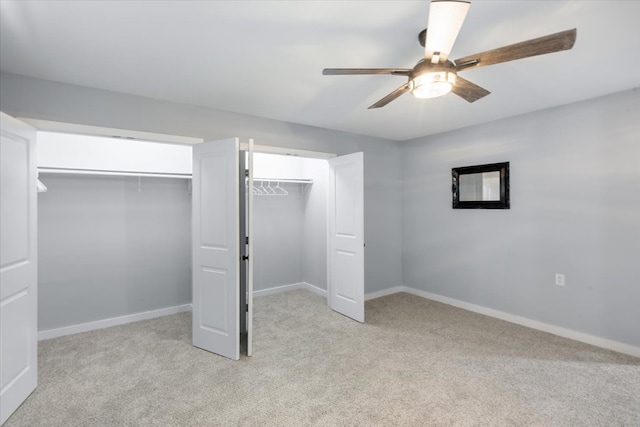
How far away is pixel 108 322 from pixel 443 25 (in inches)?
174

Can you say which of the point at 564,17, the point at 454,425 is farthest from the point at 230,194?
the point at 564,17

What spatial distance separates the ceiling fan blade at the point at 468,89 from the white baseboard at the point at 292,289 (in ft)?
11.4

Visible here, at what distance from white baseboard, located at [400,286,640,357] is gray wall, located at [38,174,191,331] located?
377 cm

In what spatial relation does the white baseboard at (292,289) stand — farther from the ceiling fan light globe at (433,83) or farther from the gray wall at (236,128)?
the ceiling fan light globe at (433,83)

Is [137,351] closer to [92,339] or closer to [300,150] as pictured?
[92,339]

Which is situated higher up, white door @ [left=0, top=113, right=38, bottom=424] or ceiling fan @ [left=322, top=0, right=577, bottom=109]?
ceiling fan @ [left=322, top=0, right=577, bottom=109]

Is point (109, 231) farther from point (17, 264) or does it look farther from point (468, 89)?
point (468, 89)

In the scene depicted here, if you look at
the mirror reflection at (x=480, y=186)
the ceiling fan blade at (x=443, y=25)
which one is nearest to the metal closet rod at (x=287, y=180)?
the mirror reflection at (x=480, y=186)

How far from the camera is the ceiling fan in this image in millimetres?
1361

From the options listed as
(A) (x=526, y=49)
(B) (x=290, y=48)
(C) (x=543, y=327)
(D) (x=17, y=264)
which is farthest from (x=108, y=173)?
(C) (x=543, y=327)

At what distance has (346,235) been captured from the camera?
12.7 feet

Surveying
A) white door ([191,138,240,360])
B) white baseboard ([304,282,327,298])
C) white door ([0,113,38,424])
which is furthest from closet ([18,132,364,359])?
white door ([0,113,38,424])

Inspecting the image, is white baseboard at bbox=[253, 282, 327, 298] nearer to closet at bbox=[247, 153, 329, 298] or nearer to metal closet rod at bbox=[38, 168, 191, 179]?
closet at bbox=[247, 153, 329, 298]

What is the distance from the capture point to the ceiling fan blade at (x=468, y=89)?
1.88 metres
